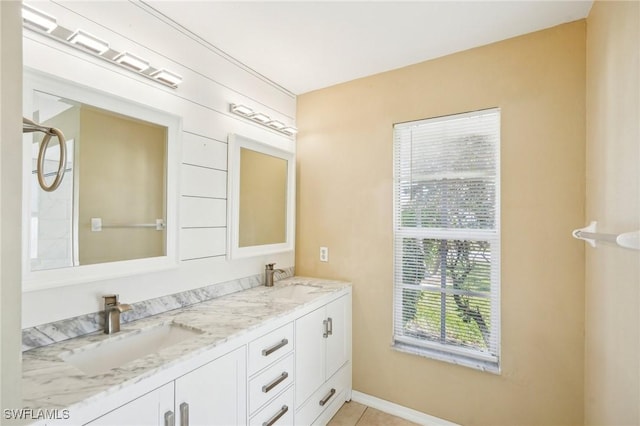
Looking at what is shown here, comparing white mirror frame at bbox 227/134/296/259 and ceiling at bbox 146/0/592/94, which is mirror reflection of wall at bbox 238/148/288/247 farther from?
ceiling at bbox 146/0/592/94

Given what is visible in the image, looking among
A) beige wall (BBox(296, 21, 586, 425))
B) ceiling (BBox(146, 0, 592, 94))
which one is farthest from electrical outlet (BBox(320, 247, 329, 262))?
ceiling (BBox(146, 0, 592, 94))

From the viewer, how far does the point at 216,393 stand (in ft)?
4.20

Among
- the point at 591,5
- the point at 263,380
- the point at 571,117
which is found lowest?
the point at 263,380

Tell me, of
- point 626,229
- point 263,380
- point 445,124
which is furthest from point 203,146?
point 626,229

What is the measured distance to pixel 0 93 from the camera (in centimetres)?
65

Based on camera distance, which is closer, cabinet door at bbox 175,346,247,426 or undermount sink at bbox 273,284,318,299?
cabinet door at bbox 175,346,247,426

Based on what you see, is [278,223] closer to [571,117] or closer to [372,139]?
[372,139]

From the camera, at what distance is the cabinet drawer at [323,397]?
184 centimetres

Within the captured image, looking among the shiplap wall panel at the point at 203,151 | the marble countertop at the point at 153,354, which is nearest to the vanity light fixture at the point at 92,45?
the shiplap wall panel at the point at 203,151

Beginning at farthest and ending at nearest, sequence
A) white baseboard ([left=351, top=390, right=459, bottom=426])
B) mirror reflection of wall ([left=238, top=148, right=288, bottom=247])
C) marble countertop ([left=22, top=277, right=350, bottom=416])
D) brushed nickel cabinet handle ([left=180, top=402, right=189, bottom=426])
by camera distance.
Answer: mirror reflection of wall ([left=238, top=148, right=288, bottom=247]) < white baseboard ([left=351, top=390, right=459, bottom=426]) < brushed nickel cabinet handle ([left=180, top=402, right=189, bottom=426]) < marble countertop ([left=22, top=277, right=350, bottom=416])

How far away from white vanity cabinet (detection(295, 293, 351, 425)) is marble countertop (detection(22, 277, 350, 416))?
165mm

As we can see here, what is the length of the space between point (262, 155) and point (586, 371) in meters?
2.38

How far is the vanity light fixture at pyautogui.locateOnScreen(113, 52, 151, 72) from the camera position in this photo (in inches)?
55.5

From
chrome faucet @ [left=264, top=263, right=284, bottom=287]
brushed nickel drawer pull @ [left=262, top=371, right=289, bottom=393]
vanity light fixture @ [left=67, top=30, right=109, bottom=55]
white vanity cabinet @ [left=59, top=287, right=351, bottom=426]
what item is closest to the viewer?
white vanity cabinet @ [left=59, top=287, right=351, bottom=426]
